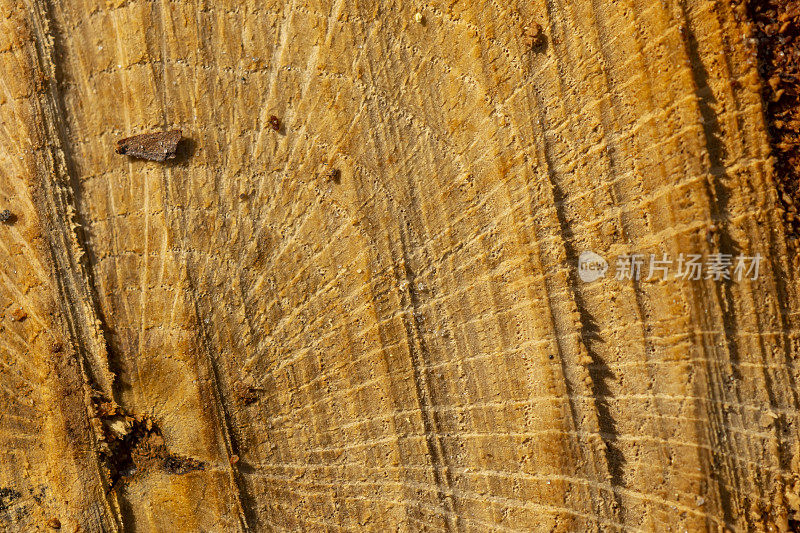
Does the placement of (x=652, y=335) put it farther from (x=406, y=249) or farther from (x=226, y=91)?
(x=226, y=91)

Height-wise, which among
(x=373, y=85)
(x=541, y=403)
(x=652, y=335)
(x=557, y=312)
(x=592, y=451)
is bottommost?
(x=592, y=451)

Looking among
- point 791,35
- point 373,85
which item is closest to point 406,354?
point 373,85

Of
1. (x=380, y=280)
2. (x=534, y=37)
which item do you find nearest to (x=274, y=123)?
(x=380, y=280)

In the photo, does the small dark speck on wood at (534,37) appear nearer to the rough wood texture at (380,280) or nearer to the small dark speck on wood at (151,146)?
the rough wood texture at (380,280)

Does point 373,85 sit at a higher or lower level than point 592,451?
higher

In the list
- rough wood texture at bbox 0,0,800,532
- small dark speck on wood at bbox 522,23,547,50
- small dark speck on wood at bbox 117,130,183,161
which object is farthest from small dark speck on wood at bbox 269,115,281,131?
small dark speck on wood at bbox 522,23,547,50

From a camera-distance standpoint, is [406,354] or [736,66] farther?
[406,354]
